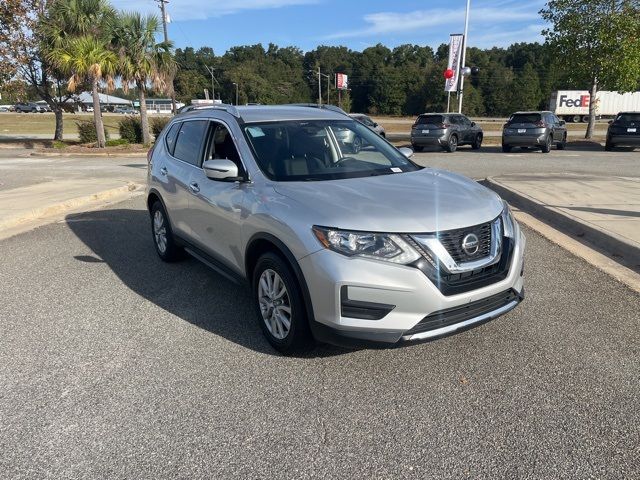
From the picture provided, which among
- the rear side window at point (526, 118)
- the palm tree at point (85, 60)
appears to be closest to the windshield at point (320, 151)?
the rear side window at point (526, 118)

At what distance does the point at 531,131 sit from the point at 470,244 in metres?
19.7

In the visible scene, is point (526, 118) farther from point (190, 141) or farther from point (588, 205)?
point (190, 141)

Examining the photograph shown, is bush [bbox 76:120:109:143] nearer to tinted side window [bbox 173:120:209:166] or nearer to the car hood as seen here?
tinted side window [bbox 173:120:209:166]

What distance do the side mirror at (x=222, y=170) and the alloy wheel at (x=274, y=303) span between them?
0.81 meters

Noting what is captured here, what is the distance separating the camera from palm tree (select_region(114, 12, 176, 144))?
2330 cm

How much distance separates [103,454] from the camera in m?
2.71

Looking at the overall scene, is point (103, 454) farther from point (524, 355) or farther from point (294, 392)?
point (524, 355)

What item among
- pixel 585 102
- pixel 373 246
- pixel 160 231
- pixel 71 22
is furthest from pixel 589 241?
pixel 585 102

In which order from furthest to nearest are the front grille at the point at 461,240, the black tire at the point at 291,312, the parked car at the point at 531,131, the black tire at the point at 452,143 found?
the black tire at the point at 452,143 < the parked car at the point at 531,131 < the black tire at the point at 291,312 < the front grille at the point at 461,240

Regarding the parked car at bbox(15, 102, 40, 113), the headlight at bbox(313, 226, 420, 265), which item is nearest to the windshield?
the headlight at bbox(313, 226, 420, 265)

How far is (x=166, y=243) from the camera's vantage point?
5.93 meters

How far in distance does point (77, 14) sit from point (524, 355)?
1006 inches

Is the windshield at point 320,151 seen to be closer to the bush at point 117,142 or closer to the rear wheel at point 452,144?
the rear wheel at point 452,144

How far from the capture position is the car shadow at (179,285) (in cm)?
419
